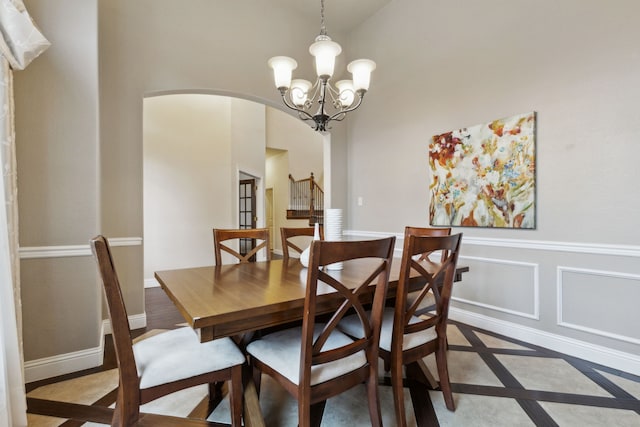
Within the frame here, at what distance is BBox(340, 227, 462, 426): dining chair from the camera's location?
4.70 ft

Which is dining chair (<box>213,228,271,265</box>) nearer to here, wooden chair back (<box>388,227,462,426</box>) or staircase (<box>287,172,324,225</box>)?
wooden chair back (<box>388,227,462,426</box>)

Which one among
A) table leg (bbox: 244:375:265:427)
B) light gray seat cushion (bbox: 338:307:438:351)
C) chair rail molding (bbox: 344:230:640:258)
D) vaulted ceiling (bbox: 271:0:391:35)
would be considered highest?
vaulted ceiling (bbox: 271:0:391:35)

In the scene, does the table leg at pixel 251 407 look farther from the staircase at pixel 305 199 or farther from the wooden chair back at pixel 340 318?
the staircase at pixel 305 199

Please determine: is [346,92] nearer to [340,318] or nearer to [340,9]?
[340,9]

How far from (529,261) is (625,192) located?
808 mm

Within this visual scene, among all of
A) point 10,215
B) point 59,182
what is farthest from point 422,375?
point 59,182

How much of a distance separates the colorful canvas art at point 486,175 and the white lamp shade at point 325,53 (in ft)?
5.11

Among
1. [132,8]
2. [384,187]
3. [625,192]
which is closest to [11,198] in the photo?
[132,8]

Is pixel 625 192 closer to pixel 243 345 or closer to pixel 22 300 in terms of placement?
pixel 243 345

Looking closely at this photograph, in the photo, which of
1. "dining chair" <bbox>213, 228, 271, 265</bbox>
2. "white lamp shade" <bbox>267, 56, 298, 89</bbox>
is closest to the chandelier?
"white lamp shade" <bbox>267, 56, 298, 89</bbox>

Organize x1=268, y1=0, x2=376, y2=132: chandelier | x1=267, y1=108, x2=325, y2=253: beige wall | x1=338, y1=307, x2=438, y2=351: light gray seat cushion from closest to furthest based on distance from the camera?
x1=338, y1=307, x2=438, y2=351: light gray seat cushion → x1=268, y1=0, x2=376, y2=132: chandelier → x1=267, y1=108, x2=325, y2=253: beige wall

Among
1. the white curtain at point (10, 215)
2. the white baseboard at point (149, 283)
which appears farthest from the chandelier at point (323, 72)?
the white baseboard at point (149, 283)

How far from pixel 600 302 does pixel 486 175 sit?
→ 127cm

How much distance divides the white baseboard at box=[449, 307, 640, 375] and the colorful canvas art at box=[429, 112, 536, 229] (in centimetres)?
88
